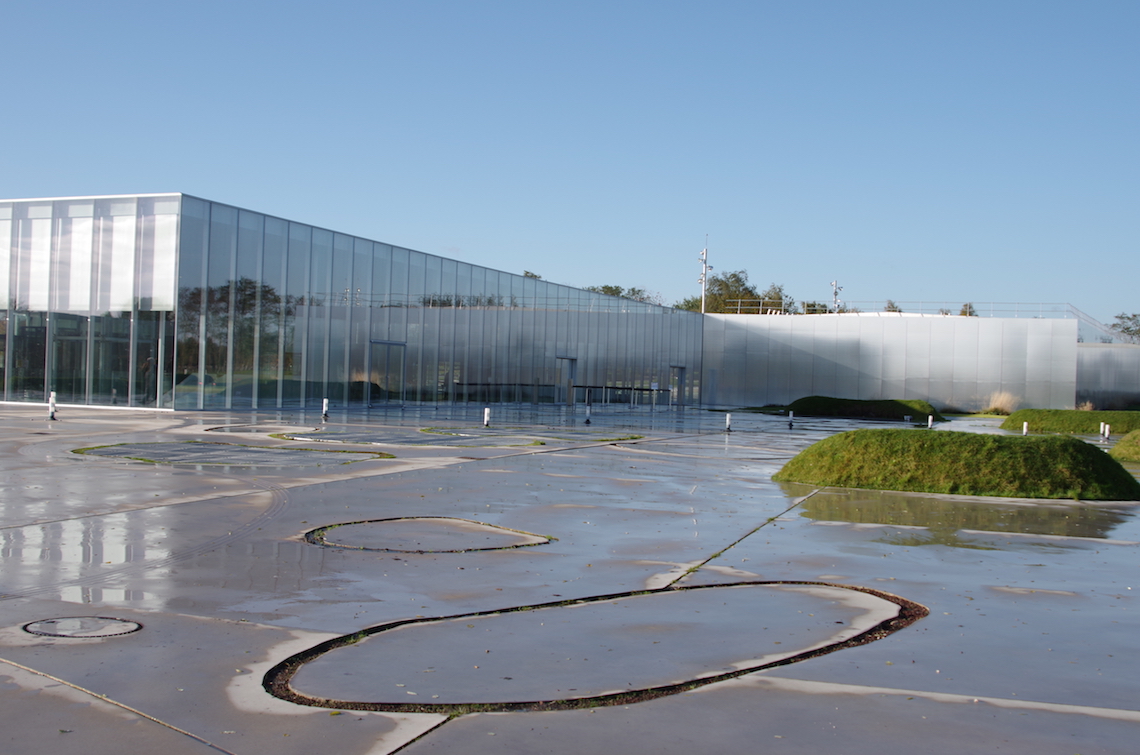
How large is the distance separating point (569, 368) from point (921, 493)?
44.9m

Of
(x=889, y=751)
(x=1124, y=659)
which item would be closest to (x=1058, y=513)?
(x=1124, y=659)

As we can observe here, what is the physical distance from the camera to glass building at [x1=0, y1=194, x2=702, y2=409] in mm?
37125

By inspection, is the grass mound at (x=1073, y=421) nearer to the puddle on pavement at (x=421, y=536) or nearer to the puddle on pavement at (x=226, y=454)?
the puddle on pavement at (x=226, y=454)

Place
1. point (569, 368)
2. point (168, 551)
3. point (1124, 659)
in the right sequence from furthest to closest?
point (569, 368) < point (168, 551) < point (1124, 659)

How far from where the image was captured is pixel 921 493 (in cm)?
1582

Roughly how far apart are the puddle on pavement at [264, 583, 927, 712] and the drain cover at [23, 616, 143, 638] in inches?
53.6

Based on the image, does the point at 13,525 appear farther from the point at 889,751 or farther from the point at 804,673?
the point at 889,751

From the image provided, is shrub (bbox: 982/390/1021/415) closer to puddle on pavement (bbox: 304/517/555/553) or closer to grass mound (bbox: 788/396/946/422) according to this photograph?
grass mound (bbox: 788/396/946/422)

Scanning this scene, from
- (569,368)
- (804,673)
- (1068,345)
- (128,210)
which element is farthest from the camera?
(1068,345)

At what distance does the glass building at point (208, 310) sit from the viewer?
3712 centimetres

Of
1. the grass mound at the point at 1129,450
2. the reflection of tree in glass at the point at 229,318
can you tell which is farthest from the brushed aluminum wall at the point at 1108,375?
the reflection of tree in glass at the point at 229,318

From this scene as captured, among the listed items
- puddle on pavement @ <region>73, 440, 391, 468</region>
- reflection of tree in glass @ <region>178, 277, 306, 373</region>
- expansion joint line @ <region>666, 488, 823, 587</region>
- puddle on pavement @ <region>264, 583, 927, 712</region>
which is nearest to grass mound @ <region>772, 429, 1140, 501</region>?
expansion joint line @ <region>666, 488, 823, 587</region>

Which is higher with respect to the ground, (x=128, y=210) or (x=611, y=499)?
(x=128, y=210)

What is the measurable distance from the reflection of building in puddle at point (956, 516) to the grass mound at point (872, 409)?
1554 inches
